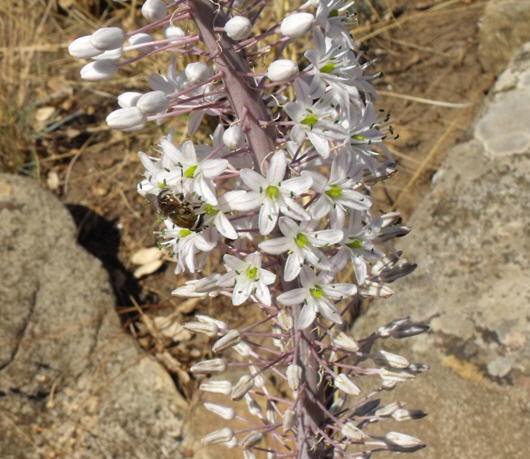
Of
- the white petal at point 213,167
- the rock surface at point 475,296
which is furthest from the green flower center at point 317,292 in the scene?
the rock surface at point 475,296

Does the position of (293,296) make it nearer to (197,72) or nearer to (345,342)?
(345,342)

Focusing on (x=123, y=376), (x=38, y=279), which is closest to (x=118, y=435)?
(x=123, y=376)

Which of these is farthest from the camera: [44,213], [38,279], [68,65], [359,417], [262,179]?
[68,65]

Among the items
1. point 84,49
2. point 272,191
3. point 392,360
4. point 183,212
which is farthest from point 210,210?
point 392,360

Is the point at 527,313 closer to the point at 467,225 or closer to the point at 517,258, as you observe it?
the point at 517,258

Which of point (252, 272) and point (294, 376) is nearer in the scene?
point (252, 272)

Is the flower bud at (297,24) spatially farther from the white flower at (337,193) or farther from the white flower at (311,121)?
the white flower at (337,193)
